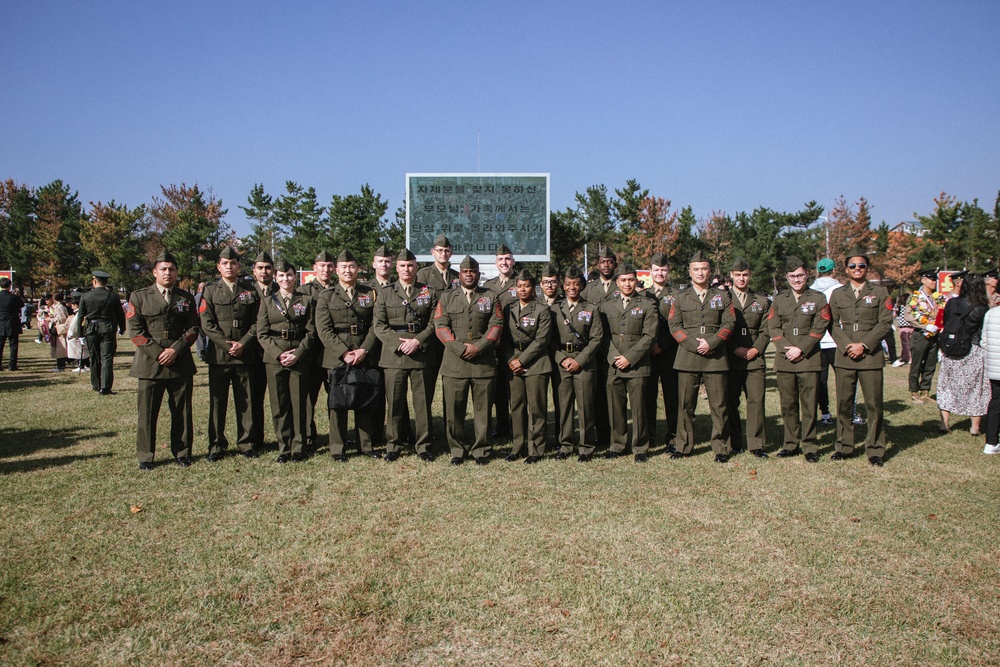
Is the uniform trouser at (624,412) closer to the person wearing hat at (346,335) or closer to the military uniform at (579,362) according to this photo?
the military uniform at (579,362)

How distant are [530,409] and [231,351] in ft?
10.1

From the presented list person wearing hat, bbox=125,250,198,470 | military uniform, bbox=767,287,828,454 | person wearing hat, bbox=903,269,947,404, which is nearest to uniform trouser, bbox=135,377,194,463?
person wearing hat, bbox=125,250,198,470

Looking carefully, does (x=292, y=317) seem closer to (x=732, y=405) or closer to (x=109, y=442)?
(x=109, y=442)

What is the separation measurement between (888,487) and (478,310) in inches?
159

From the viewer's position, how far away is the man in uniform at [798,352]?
22.0ft

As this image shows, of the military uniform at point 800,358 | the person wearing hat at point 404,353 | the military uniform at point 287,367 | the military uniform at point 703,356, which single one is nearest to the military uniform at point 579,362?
the military uniform at point 703,356

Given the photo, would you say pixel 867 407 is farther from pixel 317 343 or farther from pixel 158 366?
pixel 158 366

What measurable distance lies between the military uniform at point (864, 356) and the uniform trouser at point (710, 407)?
44.5 inches

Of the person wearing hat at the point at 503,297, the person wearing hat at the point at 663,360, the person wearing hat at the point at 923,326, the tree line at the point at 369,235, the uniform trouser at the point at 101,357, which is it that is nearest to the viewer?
the person wearing hat at the point at 503,297

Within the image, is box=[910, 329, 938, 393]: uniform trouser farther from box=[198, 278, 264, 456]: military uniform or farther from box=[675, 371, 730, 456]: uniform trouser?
box=[198, 278, 264, 456]: military uniform

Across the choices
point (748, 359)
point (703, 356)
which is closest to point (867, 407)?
point (748, 359)

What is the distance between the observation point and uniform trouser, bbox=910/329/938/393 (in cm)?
1020

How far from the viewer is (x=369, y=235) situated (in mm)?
46656

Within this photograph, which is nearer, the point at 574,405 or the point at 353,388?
the point at 353,388
